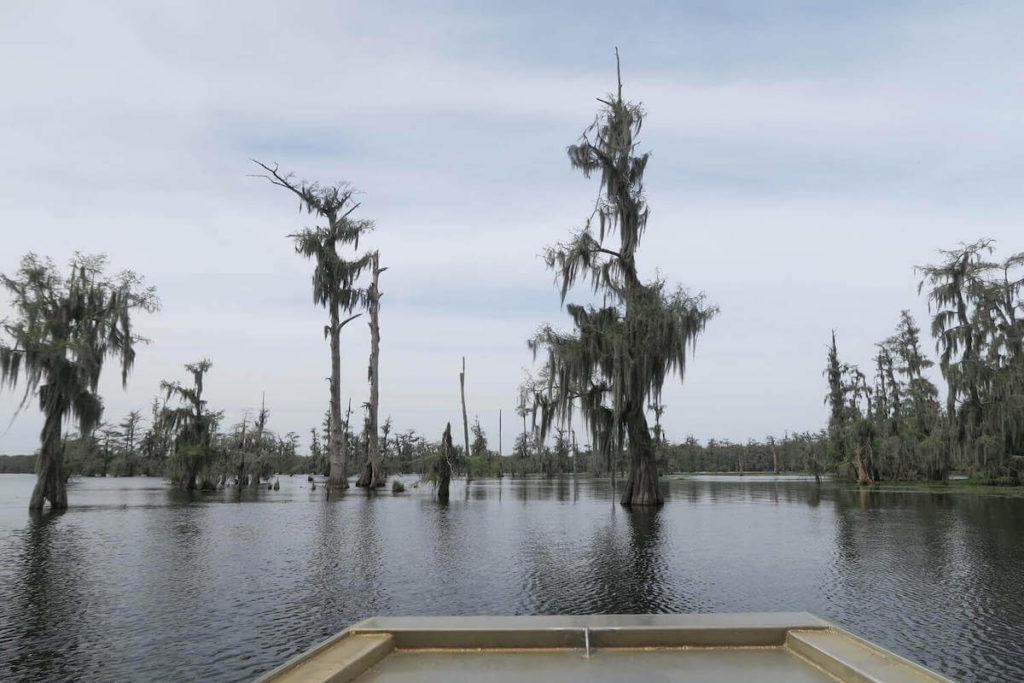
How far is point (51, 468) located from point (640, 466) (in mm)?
25167

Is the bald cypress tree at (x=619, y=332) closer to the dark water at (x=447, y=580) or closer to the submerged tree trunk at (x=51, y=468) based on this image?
the dark water at (x=447, y=580)

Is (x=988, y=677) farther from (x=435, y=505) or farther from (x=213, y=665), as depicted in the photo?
(x=435, y=505)

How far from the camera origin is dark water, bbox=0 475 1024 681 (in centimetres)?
822

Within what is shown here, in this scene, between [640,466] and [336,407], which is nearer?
[640,466]

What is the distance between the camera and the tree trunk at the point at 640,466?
29.0 meters

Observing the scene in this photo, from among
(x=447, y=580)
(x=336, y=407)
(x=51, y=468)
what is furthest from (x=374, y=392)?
(x=447, y=580)

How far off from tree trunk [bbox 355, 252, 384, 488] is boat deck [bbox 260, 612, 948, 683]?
4335 cm

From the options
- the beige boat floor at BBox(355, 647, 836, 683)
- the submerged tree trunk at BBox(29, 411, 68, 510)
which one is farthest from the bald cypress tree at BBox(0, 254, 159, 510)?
the beige boat floor at BBox(355, 647, 836, 683)

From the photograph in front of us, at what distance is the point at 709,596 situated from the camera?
10.9m

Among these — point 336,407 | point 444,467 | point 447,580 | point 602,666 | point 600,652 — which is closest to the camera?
point 602,666

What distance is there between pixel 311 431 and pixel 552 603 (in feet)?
424

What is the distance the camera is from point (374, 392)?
49.5m

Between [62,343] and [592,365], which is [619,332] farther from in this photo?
[62,343]

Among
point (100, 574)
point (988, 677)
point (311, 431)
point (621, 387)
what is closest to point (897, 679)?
point (988, 677)
